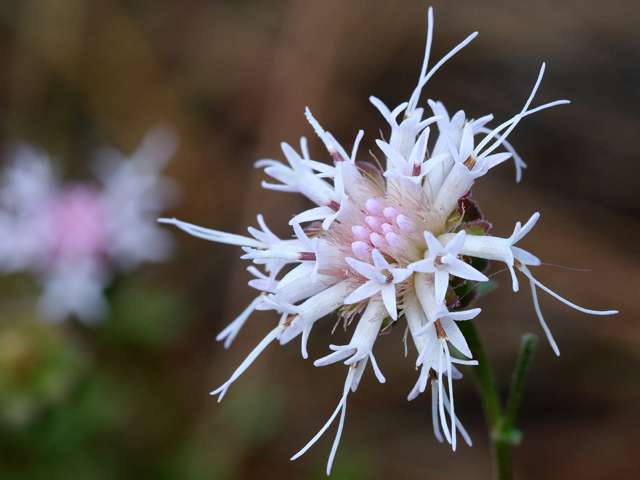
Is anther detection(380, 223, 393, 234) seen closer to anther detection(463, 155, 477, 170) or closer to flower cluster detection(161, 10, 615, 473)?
flower cluster detection(161, 10, 615, 473)

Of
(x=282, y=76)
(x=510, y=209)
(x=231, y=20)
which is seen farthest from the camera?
(x=231, y=20)

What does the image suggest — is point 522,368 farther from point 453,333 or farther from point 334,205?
point 334,205

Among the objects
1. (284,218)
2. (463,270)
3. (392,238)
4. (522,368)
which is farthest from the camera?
(284,218)

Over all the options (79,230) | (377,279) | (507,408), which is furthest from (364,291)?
(79,230)

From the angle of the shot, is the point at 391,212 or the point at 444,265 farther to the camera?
the point at 391,212

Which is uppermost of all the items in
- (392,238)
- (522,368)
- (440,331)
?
(392,238)

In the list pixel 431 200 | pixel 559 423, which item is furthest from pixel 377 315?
pixel 559 423

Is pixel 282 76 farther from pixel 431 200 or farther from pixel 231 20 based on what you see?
pixel 431 200

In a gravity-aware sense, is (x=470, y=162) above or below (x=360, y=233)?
above
